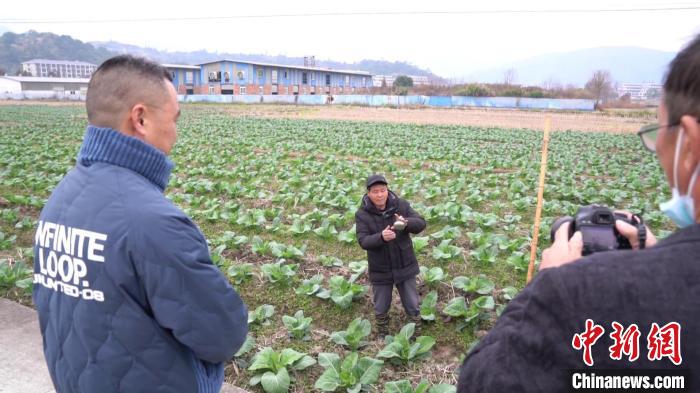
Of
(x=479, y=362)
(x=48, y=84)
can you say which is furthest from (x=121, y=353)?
(x=48, y=84)

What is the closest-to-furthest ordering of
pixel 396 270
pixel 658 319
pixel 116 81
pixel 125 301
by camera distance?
pixel 658 319 < pixel 125 301 < pixel 116 81 < pixel 396 270

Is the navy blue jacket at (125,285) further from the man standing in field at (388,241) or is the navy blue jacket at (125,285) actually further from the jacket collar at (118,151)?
the man standing in field at (388,241)

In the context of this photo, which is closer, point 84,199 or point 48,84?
point 84,199

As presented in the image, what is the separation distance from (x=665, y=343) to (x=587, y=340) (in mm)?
147

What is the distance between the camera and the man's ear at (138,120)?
202 centimetres

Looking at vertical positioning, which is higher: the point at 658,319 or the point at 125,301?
the point at 658,319

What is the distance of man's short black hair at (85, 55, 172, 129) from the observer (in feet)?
6.51

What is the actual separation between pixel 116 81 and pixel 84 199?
49 cm

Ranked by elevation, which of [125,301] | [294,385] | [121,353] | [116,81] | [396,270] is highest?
[116,81]

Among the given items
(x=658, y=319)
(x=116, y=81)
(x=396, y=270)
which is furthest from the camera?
(x=396, y=270)

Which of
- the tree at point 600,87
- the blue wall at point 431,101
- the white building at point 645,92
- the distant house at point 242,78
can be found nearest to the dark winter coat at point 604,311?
the white building at point 645,92

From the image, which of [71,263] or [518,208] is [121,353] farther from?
[518,208]

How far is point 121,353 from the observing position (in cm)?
183

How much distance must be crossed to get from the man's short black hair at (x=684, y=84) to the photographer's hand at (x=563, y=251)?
394mm
